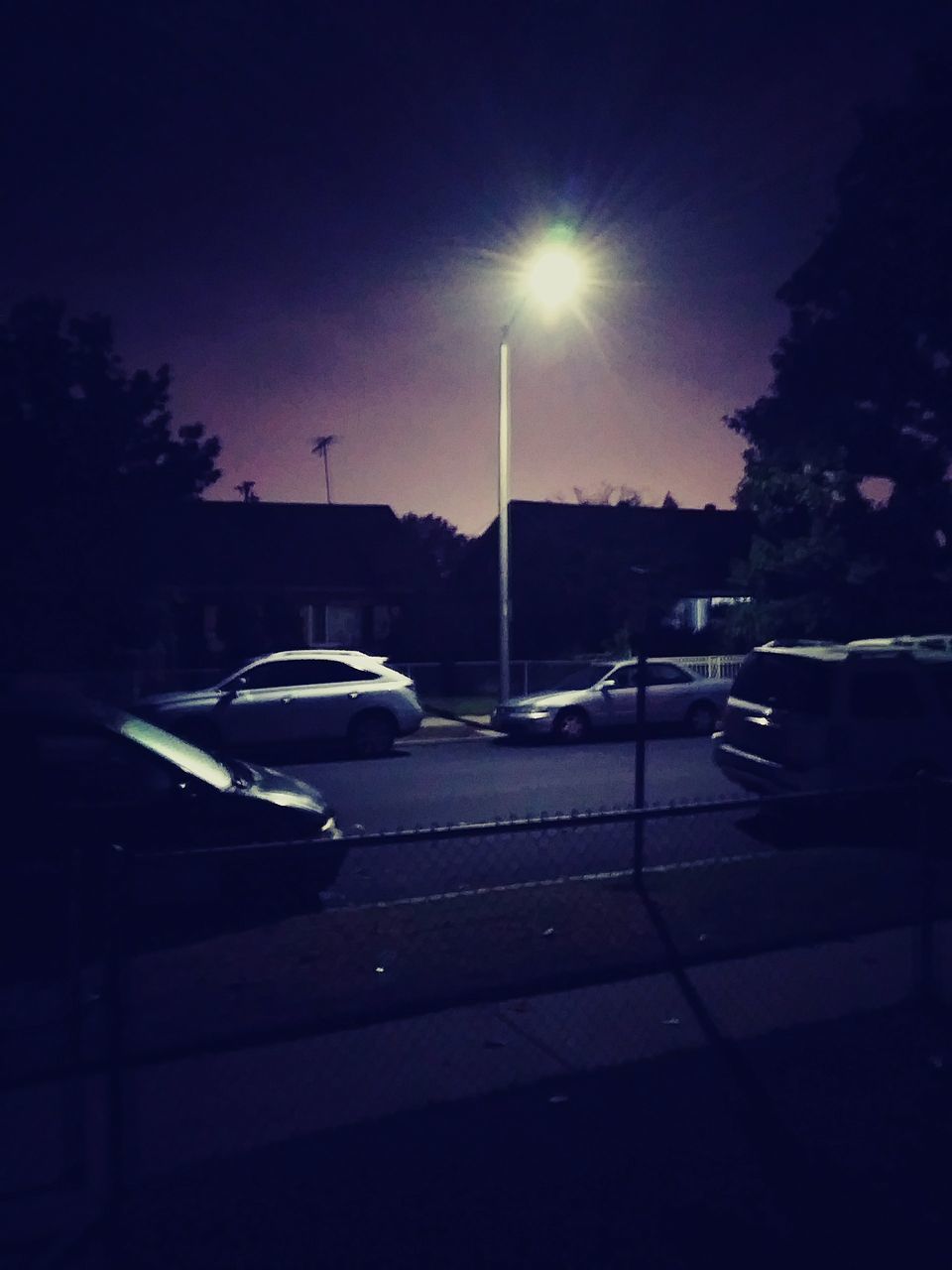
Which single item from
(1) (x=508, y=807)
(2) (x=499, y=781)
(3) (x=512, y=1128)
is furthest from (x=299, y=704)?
(3) (x=512, y=1128)

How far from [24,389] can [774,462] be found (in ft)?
58.5

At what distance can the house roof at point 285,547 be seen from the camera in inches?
1316

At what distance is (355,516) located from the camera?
37.8 meters

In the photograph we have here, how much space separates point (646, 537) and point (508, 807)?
24.6m

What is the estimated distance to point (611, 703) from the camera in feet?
60.6

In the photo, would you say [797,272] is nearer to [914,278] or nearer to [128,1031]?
[914,278]

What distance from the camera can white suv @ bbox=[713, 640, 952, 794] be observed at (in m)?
9.94

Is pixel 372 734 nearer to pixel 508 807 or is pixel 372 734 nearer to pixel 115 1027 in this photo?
pixel 508 807

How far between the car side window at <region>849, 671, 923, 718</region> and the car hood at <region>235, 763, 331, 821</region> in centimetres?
539

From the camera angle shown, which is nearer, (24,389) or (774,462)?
(24,389)

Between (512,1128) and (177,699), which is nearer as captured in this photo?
(512,1128)

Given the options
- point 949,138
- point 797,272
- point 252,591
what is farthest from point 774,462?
point 252,591

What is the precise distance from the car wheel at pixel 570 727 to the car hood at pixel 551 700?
0.59 ft

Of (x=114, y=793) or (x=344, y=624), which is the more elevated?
(x=344, y=624)
